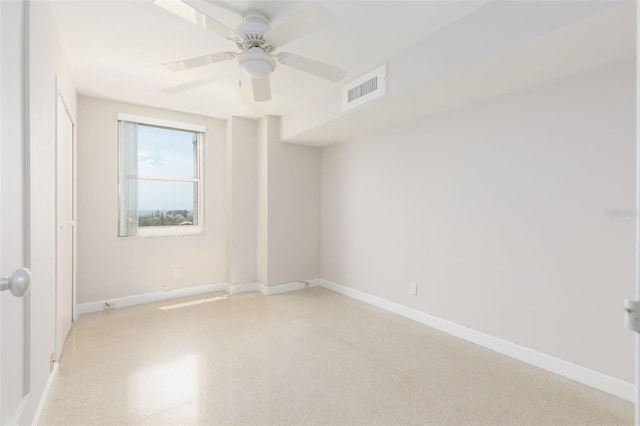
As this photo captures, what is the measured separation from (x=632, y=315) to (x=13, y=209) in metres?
2.07

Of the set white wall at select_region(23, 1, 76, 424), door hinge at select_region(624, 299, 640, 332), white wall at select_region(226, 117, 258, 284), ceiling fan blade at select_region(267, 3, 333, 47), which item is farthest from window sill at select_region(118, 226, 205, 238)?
door hinge at select_region(624, 299, 640, 332)

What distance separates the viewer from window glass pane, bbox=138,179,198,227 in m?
3.95

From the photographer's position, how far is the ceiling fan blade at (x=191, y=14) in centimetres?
154

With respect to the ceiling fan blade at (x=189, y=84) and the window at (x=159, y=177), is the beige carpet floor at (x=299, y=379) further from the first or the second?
the ceiling fan blade at (x=189, y=84)

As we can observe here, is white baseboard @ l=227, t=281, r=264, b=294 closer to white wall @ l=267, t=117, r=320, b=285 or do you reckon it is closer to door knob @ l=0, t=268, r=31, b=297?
white wall @ l=267, t=117, r=320, b=285

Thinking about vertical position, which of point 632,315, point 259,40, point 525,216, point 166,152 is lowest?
point 632,315

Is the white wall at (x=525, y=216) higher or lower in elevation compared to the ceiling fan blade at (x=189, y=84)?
lower

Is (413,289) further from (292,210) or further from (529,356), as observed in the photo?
(292,210)

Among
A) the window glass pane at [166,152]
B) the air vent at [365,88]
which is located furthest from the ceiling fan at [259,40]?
the window glass pane at [166,152]

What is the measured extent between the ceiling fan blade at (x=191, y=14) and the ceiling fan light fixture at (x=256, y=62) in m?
0.17

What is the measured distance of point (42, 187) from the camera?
1.79 meters

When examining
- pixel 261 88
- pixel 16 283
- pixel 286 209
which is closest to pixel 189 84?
pixel 261 88

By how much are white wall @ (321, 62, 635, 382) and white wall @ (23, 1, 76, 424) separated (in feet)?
10.1

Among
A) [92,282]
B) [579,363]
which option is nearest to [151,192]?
[92,282]
